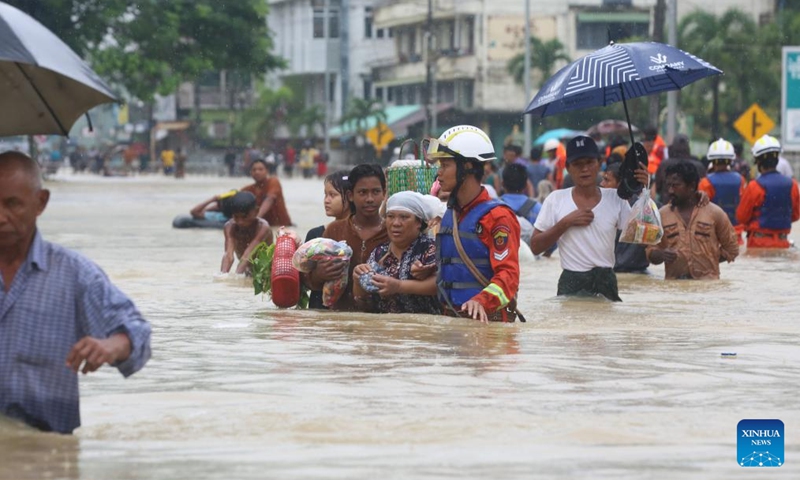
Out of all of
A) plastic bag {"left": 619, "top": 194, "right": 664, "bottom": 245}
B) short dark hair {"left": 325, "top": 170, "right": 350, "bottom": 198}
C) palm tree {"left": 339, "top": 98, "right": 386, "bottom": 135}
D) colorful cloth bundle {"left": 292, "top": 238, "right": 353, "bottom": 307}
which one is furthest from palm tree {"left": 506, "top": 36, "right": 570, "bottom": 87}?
colorful cloth bundle {"left": 292, "top": 238, "right": 353, "bottom": 307}

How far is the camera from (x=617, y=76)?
12250mm

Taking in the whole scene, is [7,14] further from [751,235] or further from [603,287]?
[751,235]

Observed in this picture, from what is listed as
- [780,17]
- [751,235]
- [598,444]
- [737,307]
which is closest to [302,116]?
[780,17]

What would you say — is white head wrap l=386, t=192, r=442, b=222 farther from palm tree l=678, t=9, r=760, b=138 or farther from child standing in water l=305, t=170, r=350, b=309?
palm tree l=678, t=9, r=760, b=138

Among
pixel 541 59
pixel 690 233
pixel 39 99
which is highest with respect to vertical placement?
pixel 541 59

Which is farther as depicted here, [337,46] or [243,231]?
[337,46]

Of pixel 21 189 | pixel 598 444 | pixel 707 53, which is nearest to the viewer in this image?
pixel 21 189

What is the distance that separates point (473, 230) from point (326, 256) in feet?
4.20

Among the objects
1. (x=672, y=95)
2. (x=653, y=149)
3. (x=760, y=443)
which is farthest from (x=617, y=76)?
(x=672, y=95)

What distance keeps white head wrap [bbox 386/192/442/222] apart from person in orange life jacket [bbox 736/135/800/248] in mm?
9074

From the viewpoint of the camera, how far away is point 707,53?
62844 mm

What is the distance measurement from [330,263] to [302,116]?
271 feet

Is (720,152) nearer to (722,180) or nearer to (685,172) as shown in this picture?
(722,180)

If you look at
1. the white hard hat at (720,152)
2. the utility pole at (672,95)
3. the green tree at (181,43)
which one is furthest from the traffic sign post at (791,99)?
the green tree at (181,43)
